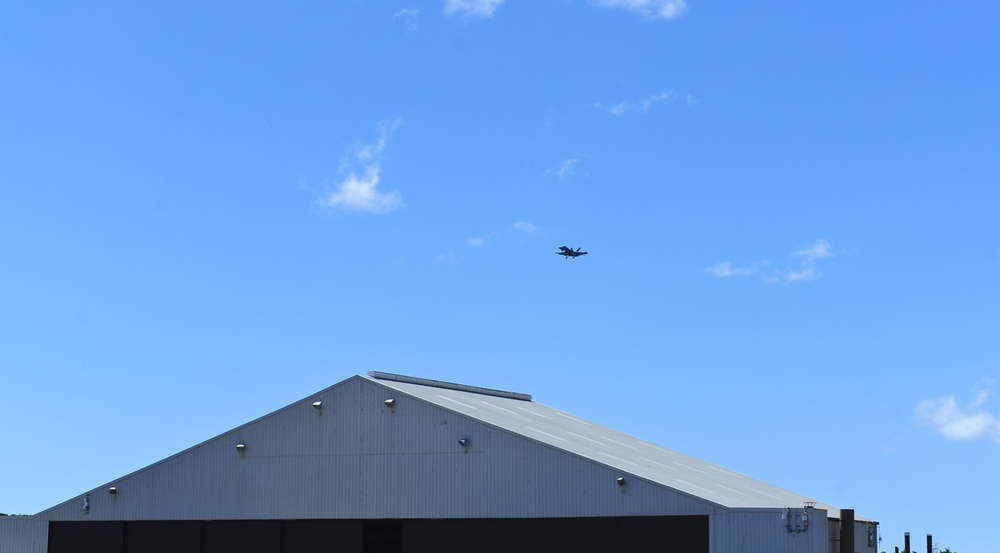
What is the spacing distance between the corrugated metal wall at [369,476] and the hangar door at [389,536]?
83cm

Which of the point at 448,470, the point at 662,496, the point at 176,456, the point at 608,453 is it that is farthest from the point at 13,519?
the point at 662,496

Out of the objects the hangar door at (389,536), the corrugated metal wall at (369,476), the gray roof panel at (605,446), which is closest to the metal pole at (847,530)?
the gray roof panel at (605,446)

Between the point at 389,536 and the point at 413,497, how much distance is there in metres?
2.37

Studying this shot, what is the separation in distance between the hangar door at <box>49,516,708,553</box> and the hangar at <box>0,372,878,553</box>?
5 centimetres

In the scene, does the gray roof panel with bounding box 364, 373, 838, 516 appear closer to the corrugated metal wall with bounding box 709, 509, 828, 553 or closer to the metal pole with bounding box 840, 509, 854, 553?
the corrugated metal wall with bounding box 709, 509, 828, 553

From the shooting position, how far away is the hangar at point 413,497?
46281 mm

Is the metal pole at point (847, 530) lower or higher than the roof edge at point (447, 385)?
lower

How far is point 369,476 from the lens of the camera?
52.5 m

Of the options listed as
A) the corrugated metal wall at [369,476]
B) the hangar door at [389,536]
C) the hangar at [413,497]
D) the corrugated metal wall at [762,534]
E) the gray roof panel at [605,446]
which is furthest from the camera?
the gray roof panel at [605,446]

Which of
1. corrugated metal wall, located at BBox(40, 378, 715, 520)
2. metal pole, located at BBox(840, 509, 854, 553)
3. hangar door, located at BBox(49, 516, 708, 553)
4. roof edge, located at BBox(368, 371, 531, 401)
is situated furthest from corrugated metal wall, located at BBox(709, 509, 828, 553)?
roof edge, located at BBox(368, 371, 531, 401)

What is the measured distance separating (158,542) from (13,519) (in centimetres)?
769

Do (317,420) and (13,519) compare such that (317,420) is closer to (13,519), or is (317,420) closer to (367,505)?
(367,505)

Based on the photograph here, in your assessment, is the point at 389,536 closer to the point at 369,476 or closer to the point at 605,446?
the point at 369,476

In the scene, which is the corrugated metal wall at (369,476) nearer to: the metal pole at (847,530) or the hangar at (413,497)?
the hangar at (413,497)
